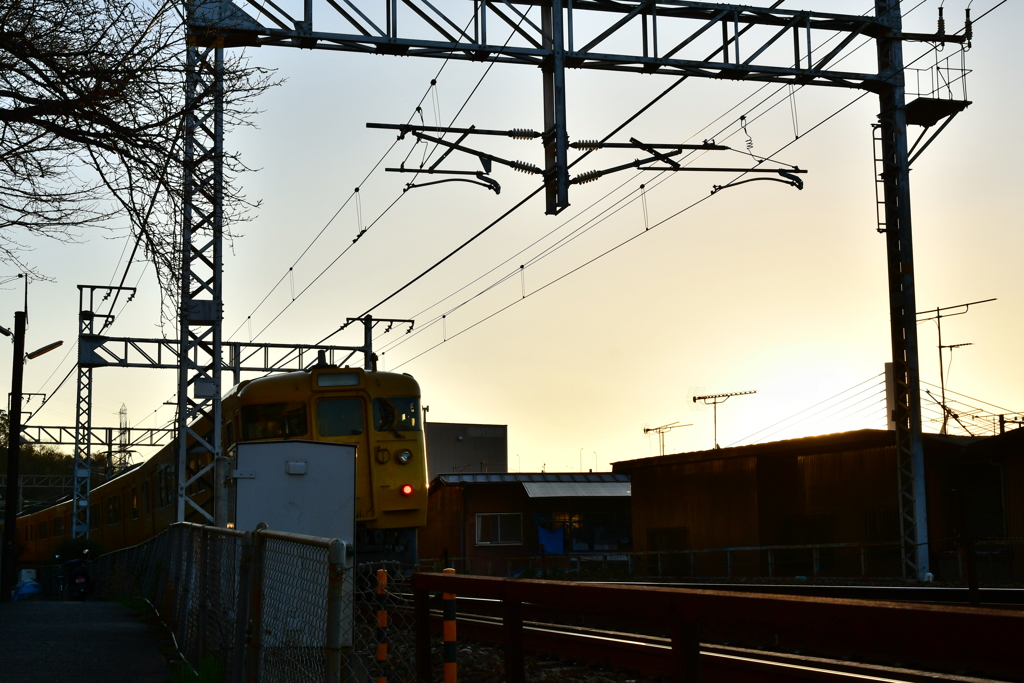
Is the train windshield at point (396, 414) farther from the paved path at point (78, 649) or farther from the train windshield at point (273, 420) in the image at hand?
the paved path at point (78, 649)

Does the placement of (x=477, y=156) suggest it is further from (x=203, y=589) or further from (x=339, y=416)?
(x=203, y=589)

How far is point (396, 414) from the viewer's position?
17359 millimetres

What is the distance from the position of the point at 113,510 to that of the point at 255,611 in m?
27.2

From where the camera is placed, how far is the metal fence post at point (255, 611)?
19.1ft

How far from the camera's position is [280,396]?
17.4 meters

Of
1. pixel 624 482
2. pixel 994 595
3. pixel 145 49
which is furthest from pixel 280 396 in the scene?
pixel 624 482

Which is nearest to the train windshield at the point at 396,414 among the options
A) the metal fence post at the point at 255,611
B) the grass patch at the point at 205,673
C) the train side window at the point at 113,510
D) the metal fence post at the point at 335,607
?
the grass patch at the point at 205,673

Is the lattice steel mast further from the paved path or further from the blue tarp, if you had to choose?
the blue tarp

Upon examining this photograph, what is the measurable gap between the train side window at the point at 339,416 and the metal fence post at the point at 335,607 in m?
12.7

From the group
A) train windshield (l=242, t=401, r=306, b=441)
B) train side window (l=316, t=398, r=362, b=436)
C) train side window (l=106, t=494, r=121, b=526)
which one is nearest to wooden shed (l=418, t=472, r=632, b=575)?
train side window (l=106, t=494, r=121, b=526)

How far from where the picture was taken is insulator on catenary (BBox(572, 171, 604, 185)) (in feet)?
49.3

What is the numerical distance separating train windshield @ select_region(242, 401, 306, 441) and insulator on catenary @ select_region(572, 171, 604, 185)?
224 inches

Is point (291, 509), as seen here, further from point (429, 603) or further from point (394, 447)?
point (429, 603)

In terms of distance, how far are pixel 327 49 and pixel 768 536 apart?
19.0 meters
